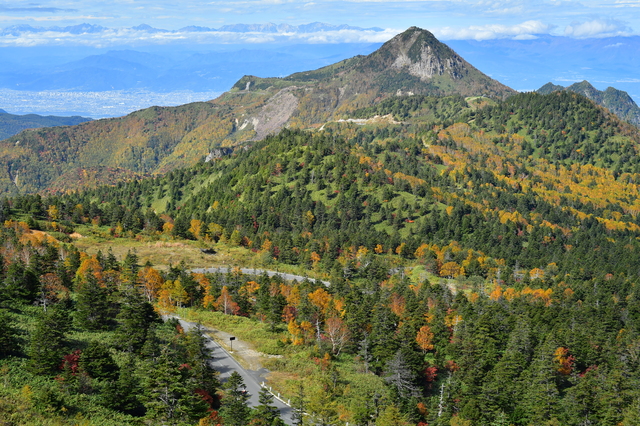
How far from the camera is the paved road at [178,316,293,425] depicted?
2382 inches

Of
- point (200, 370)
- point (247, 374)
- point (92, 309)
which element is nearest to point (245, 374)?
point (247, 374)

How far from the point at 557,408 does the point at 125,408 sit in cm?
5895

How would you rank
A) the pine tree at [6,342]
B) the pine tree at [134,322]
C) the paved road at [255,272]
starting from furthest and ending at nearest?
the paved road at [255,272]
the pine tree at [134,322]
the pine tree at [6,342]

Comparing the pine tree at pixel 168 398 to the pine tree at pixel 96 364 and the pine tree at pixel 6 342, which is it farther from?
the pine tree at pixel 6 342

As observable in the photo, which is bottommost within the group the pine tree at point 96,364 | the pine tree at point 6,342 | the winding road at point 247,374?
the winding road at point 247,374

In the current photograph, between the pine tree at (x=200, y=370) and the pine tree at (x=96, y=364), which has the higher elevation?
the pine tree at (x=96, y=364)

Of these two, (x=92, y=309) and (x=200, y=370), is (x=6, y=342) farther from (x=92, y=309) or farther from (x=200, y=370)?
(x=200, y=370)

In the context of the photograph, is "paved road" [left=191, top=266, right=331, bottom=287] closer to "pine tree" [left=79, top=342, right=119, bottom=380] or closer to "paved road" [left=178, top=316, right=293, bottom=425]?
"paved road" [left=178, top=316, right=293, bottom=425]

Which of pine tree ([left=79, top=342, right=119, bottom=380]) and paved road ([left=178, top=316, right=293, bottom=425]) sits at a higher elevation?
pine tree ([left=79, top=342, right=119, bottom=380])

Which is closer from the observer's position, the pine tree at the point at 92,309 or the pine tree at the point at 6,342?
the pine tree at the point at 6,342

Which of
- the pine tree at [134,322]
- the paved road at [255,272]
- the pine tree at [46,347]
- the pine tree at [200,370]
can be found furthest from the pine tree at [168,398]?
the paved road at [255,272]

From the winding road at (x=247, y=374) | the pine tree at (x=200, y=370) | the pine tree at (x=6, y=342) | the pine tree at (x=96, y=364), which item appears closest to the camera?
the pine tree at (x=6, y=342)

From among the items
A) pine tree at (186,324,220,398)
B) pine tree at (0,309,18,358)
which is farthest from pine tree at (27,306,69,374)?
pine tree at (186,324,220,398)

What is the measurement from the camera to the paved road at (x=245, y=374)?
60.5 meters
